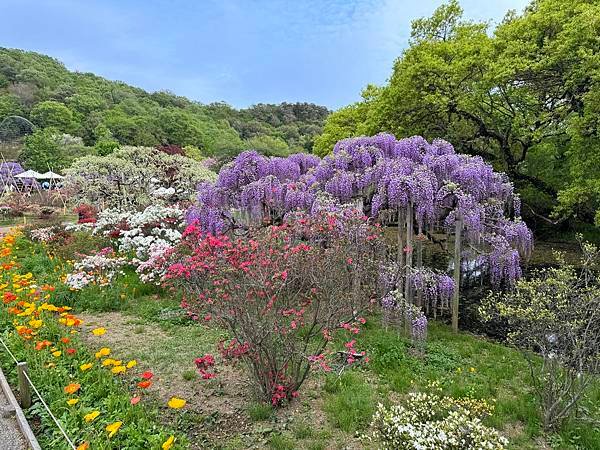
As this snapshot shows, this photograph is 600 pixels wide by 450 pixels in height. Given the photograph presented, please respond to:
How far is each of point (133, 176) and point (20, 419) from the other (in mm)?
10856

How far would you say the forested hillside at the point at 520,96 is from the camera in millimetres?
8734

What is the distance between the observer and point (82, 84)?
156 ft

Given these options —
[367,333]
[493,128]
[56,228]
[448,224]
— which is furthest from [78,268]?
[493,128]

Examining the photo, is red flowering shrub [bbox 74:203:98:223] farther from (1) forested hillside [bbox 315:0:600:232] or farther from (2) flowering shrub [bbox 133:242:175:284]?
(1) forested hillside [bbox 315:0:600:232]

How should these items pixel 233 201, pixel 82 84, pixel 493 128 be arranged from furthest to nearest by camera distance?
1. pixel 82 84
2. pixel 493 128
3. pixel 233 201

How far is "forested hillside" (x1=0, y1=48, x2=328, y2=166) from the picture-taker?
111 feet

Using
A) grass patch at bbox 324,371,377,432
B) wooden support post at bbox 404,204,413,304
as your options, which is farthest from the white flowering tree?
grass patch at bbox 324,371,377,432

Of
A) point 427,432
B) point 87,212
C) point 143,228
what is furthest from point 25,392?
point 87,212

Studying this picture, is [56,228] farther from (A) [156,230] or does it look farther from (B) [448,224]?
(B) [448,224]

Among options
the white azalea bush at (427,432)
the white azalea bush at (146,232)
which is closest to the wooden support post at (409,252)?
the white azalea bush at (427,432)

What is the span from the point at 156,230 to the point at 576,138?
366 inches

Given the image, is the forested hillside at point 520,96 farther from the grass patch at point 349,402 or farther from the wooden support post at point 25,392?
the wooden support post at point 25,392

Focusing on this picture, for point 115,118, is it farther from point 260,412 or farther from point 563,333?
point 563,333

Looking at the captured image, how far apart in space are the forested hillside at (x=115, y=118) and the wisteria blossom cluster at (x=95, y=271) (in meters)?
20.0
